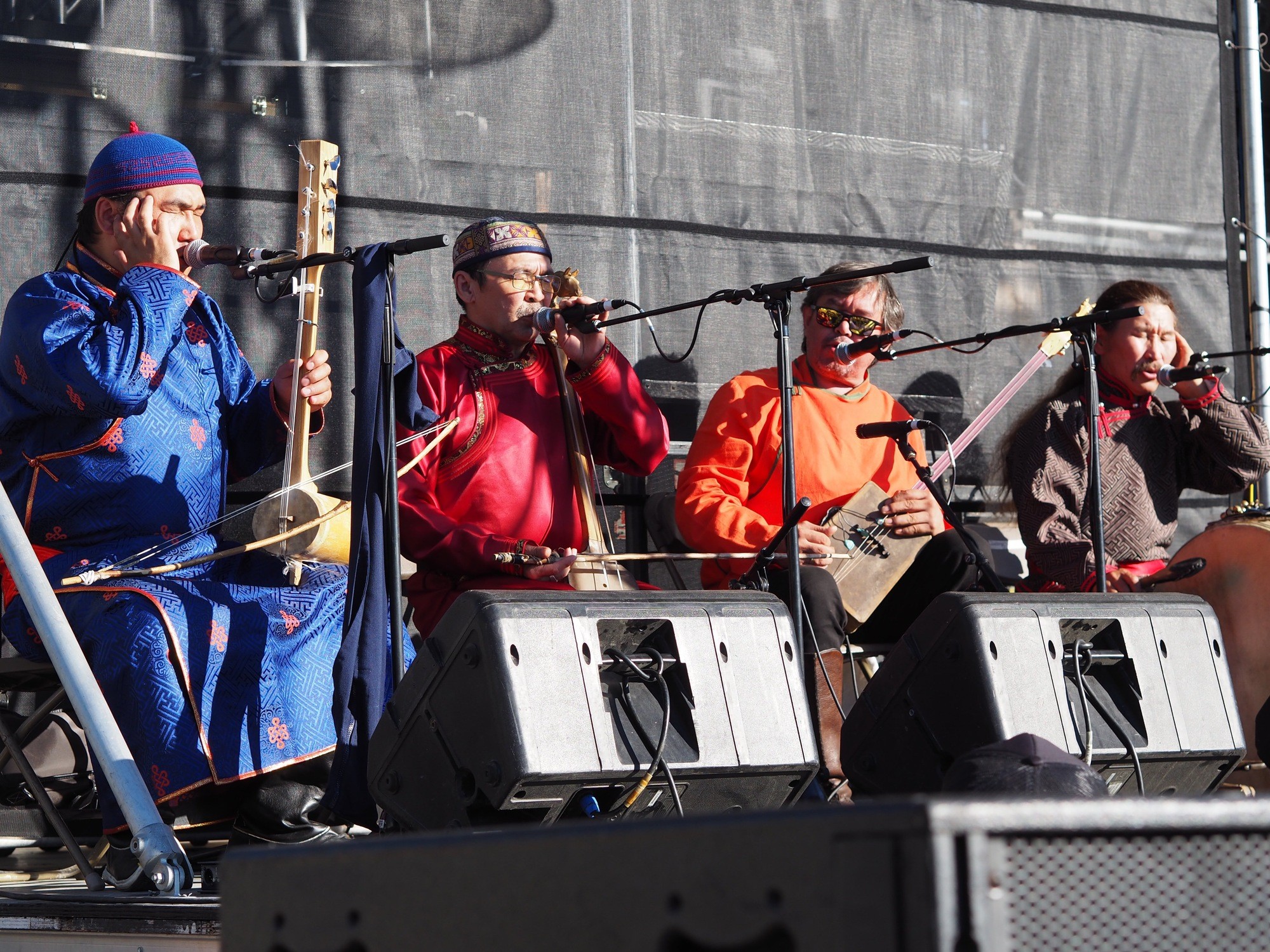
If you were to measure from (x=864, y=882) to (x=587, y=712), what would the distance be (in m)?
1.27

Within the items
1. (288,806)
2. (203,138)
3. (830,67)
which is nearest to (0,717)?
(288,806)

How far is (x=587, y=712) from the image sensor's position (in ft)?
7.06

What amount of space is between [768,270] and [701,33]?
64 cm

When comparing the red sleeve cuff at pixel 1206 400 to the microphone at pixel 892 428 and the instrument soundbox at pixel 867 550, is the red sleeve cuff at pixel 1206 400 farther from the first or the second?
the microphone at pixel 892 428

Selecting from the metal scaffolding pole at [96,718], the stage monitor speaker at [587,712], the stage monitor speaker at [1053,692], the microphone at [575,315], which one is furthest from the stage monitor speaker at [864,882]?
the microphone at [575,315]

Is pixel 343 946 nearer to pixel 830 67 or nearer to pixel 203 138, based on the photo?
pixel 203 138

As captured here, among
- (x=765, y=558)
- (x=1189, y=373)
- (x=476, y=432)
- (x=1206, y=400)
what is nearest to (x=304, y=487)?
(x=476, y=432)

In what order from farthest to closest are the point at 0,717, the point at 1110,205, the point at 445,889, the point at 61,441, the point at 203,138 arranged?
the point at 1110,205 < the point at 203,138 < the point at 61,441 < the point at 0,717 < the point at 445,889

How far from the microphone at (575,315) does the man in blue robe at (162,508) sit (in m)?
0.44

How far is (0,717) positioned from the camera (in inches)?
98.6

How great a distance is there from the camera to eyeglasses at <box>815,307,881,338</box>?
3590 mm

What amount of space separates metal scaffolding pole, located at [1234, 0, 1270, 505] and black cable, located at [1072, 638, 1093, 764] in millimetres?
2451

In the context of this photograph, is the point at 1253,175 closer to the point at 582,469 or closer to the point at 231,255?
the point at 582,469

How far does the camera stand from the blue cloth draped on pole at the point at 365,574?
2.44 meters
